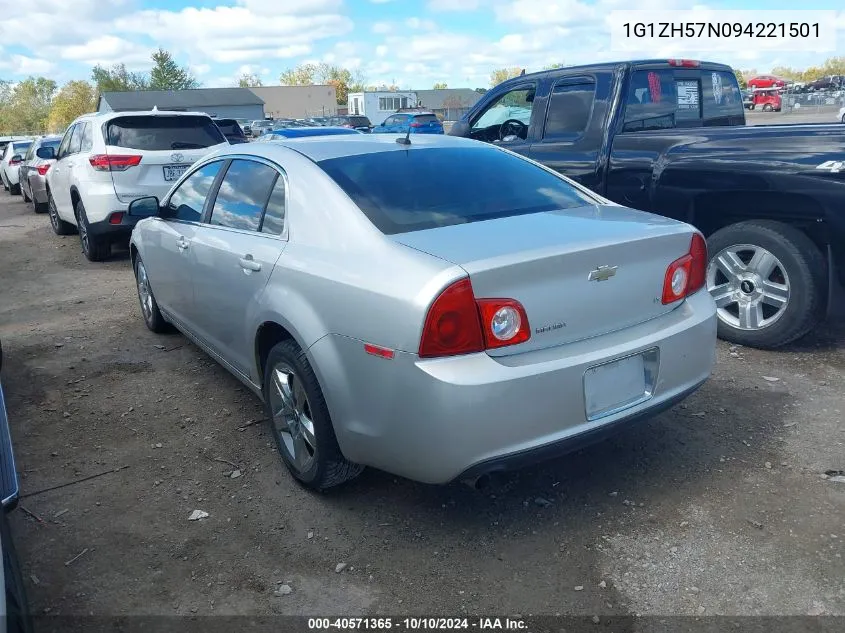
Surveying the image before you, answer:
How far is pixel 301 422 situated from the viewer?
11.3 feet

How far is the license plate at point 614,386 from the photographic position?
291 cm

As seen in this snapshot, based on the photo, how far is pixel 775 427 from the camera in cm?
403

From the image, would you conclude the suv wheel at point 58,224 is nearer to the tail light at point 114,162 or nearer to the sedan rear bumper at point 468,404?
the tail light at point 114,162

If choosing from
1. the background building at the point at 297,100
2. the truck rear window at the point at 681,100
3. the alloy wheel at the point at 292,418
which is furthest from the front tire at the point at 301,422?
the background building at the point at 297,100

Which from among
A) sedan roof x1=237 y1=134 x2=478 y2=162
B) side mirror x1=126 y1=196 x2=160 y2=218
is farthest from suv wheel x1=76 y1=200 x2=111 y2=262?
sedan roof x1=237 y1=134 x2=478 y2=162

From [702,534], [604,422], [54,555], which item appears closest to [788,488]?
[702,534]

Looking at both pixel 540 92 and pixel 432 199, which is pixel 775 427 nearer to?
pixel 432 199

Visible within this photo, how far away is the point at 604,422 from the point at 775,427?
5.32ft

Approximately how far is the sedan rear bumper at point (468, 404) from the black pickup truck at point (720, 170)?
7.22ft

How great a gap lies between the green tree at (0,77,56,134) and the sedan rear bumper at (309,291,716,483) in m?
111

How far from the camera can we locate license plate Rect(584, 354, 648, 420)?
9.53ft

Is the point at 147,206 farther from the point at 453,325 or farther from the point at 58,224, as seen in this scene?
the point at 58,224

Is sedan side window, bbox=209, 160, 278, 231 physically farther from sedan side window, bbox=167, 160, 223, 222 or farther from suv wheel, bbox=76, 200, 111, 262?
suv wheel, bbox=76, 200, 111, 262

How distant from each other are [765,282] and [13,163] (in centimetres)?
2020
